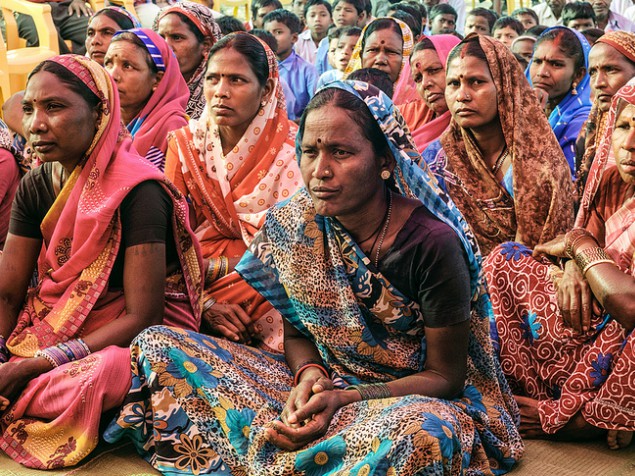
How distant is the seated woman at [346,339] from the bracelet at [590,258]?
0.43 m

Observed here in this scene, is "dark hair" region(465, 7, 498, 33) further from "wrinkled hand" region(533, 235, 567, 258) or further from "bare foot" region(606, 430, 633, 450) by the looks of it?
"bare foot" region(606, 430, 633, 450)

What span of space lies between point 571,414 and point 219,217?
70.4 inches

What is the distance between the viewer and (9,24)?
24.6 ft

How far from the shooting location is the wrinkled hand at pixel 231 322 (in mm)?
3562

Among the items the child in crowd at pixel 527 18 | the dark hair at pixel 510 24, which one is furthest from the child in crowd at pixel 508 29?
the child in crowd at pixel 527 18

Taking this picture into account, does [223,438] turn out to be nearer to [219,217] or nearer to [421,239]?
[421,239]

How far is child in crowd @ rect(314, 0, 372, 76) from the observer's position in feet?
33.2

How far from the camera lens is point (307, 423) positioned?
246 centimetres

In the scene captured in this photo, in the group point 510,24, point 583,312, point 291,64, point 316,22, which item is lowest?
point 583,312

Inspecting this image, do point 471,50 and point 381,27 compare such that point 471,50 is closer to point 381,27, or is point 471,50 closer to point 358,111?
point 358,111

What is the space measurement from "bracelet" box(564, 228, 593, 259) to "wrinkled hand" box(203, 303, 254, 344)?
4.37 ft

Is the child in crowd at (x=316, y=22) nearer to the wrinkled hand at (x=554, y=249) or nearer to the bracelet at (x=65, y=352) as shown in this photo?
the wrinkled hand at (x=554, y=249)

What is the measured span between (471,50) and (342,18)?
6.51 meters

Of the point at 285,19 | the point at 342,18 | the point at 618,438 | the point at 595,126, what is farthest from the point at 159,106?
the point at 342,18
